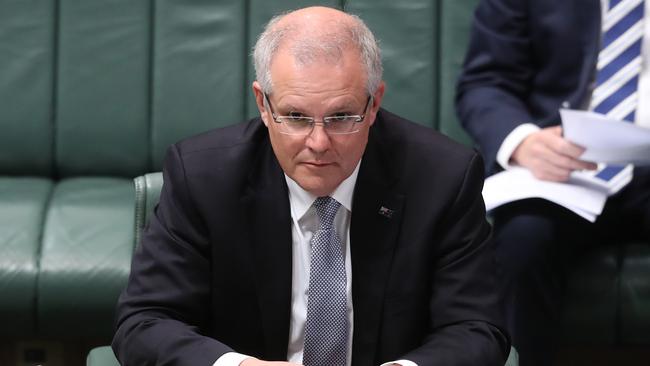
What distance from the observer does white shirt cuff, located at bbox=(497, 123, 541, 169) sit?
2906 mm

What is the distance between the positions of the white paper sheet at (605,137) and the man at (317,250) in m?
0.62

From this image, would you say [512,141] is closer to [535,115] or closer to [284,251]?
[535,115]

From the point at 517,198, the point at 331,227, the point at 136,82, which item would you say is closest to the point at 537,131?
the point at 517,198

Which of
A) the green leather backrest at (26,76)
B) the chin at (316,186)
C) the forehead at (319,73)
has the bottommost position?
the green leather backrest at (26,76)

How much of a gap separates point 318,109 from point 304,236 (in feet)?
0.92

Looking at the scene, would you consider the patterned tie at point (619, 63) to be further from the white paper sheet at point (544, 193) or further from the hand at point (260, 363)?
the hand at point (260, 363)

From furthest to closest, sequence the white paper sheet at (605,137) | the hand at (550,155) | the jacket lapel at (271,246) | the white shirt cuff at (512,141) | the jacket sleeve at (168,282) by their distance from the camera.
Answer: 1. the white shirt cuff at (512,141)
2. the hand at (550,155)
3. the white paper sheet at (605,137)
4. the jacket lapel at (271,246)
5. the jacket sleeve at (168,282)

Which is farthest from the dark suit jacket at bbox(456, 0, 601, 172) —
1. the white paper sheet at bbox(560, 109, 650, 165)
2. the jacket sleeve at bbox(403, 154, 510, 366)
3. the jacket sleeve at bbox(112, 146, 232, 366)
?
the jacket sleeve at bbox(112, 146, 232, 366)

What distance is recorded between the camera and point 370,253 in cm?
212

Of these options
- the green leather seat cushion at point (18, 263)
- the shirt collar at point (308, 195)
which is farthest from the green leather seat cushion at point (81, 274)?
the shirt collar at point (308, 195)

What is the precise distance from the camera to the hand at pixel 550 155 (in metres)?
2.79

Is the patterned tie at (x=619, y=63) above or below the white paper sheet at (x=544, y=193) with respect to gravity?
above

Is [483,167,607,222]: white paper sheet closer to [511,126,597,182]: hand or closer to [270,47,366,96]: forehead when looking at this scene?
[511,126,597,182]: hand

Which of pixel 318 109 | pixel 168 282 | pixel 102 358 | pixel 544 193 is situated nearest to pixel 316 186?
pixel 318 109
